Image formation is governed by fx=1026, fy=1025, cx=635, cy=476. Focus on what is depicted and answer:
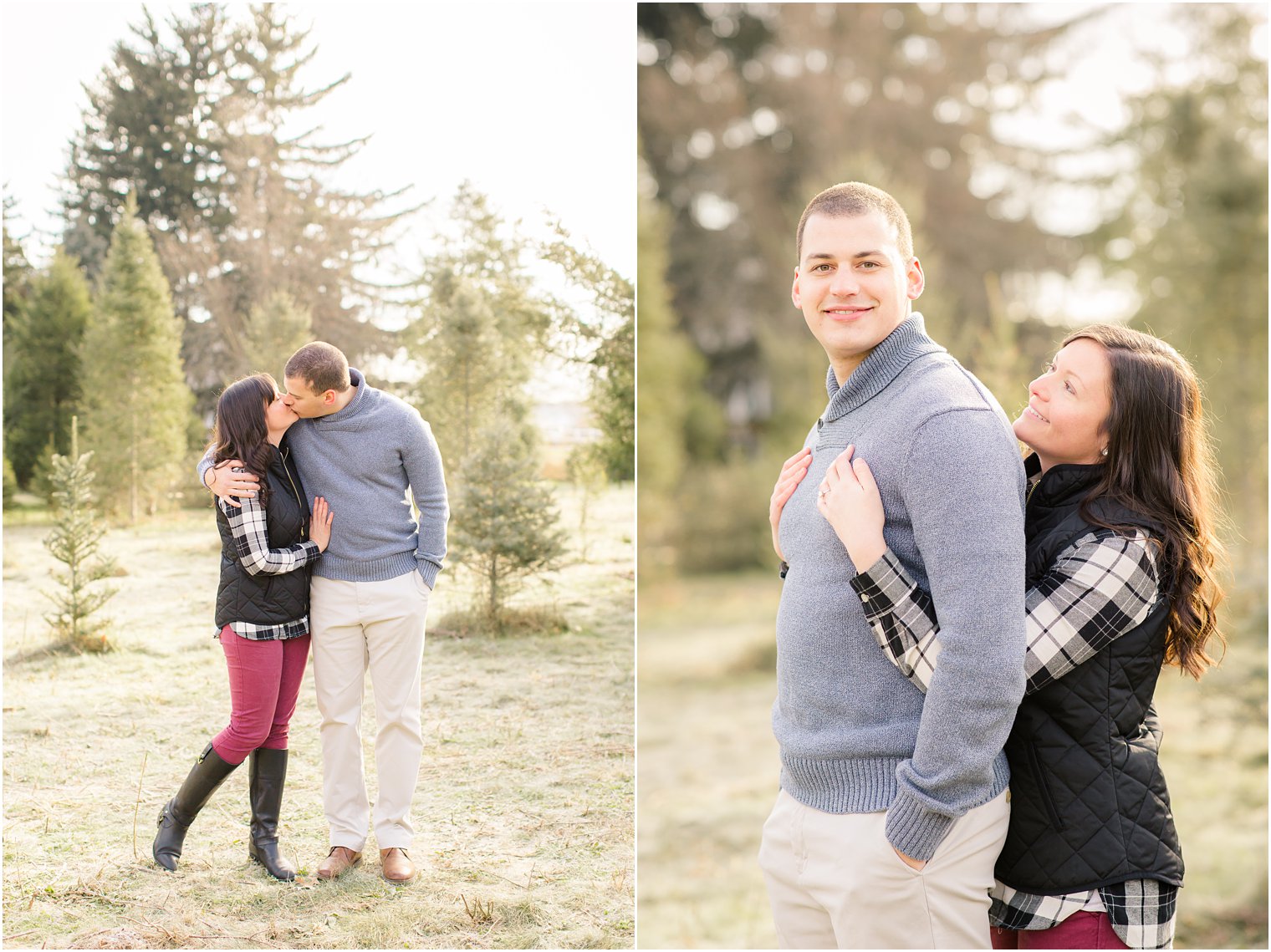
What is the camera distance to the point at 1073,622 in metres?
1.95

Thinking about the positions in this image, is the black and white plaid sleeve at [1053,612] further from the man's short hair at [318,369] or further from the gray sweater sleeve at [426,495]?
the man's short hair at [318,369]

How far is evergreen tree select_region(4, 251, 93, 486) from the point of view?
12.4 feet

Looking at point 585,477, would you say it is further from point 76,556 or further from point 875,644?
point 875,644

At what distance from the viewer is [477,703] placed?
4.10 metres

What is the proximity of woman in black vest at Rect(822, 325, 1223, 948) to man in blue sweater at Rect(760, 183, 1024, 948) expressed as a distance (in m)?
0.07

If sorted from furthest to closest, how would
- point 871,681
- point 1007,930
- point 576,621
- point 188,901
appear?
point 576,621 < point 188,901 < point 1007,930 < point 871,681

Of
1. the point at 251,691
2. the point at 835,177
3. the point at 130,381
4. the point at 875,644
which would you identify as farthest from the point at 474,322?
the point at 835,177

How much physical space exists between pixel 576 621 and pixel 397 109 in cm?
225

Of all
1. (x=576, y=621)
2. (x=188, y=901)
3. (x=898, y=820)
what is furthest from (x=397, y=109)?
(x=898, y=820)

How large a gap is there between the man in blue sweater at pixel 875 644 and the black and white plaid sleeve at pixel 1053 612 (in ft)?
0.22

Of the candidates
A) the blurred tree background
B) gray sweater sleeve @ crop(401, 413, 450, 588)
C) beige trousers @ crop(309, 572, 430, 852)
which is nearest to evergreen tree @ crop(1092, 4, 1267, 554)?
the blurred tree background

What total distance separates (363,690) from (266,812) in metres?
0.50

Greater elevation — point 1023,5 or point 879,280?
point 1023,5

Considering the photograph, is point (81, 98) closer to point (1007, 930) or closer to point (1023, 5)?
point (1007, 930)
